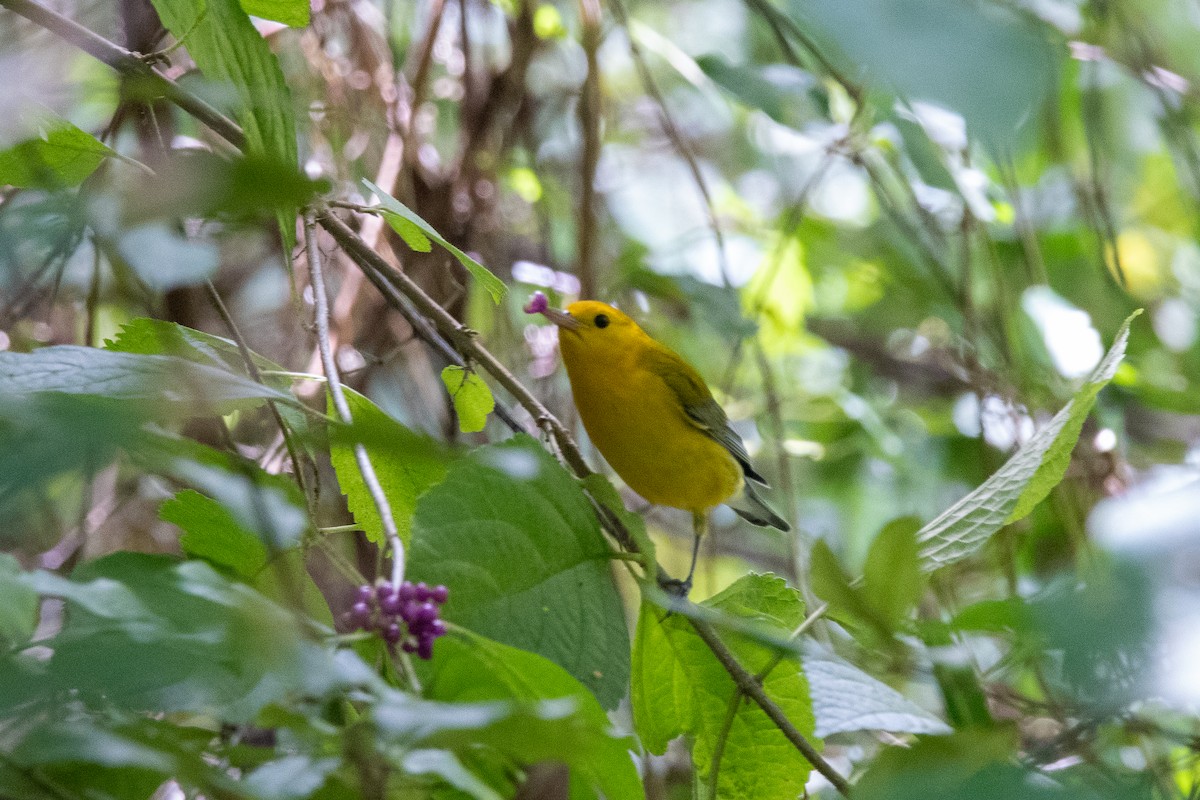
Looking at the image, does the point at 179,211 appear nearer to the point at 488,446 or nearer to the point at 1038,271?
the point at 488,446

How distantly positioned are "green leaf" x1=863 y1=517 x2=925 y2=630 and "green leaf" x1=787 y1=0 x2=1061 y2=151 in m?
0.43

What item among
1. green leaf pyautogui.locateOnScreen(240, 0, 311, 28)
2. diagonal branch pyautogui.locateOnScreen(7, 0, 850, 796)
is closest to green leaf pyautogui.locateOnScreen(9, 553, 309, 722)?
diagonal branch pyautogui.locateOnScreen(7, 0, 850, 796)

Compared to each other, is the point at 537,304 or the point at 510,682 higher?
the point at 510,682

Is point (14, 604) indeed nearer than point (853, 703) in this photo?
Yes

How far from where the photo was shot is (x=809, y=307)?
4645 mm

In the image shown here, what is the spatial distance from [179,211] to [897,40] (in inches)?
17.7

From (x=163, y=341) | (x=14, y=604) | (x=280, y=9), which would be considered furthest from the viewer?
(x=280, y=9)

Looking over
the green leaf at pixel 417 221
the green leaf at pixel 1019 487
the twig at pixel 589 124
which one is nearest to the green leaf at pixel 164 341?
the green leaf at pixel 417 221

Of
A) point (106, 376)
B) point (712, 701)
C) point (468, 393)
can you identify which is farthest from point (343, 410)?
point (712, 701)

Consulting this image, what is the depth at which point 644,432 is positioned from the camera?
346 cm

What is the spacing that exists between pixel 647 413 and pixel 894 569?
248 centimetres

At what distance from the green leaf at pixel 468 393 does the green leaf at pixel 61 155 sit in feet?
2.19

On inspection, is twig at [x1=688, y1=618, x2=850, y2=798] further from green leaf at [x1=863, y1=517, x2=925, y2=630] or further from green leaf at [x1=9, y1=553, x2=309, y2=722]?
green leaf at [x1=9, y1=553, x2=309, y2=722]

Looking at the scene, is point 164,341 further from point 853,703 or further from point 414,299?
point 853,703
